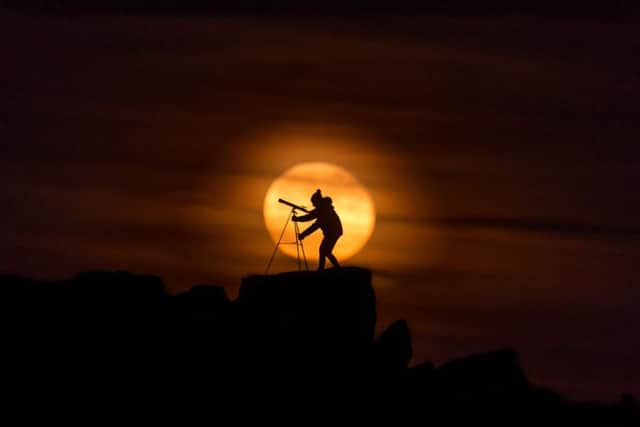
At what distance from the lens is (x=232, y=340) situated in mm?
64312

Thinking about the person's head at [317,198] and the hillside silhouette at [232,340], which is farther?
the person's head at [317,198]

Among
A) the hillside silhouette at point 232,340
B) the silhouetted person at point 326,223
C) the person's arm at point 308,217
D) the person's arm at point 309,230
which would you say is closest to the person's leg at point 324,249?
the silhouetted person at point 326,223

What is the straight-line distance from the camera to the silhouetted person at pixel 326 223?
68750mm

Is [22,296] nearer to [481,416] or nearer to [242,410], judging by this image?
[242,410]

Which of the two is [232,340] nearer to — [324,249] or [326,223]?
[324,249]

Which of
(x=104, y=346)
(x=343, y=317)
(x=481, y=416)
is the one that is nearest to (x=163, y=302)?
(x=104, y=346)

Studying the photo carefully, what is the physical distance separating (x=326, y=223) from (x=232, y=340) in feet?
24.3

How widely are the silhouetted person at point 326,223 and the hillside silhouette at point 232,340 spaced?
285cm

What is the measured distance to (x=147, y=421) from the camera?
62062 mm

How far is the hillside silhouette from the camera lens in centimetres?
6356

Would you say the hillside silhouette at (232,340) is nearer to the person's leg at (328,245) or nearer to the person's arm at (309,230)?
the person's leg at (328,245)

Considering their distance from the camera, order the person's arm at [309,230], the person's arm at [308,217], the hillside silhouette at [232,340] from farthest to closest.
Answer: the person's arm at [309,230]
the person's arm at [308,217]
the hillside silhouette at [232,340]

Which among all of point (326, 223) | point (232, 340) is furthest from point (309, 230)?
point (232, 340)

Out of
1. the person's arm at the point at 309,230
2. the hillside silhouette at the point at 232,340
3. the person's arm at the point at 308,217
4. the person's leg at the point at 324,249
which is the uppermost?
the person's arm at the point at 308,217
